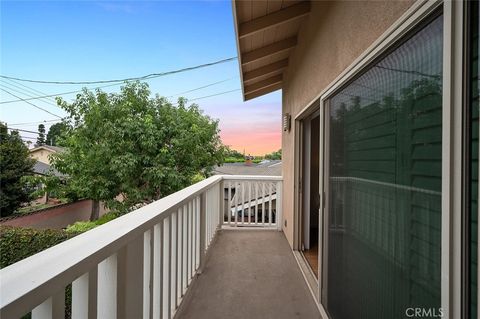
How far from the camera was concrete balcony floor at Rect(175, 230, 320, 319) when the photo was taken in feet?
7.55

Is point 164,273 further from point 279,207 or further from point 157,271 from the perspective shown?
point 279,207

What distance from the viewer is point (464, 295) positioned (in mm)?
818

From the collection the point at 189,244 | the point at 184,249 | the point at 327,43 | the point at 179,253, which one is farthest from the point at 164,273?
the point at 327,43

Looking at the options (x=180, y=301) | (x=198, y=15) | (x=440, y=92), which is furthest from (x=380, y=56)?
(x=198, y=15)

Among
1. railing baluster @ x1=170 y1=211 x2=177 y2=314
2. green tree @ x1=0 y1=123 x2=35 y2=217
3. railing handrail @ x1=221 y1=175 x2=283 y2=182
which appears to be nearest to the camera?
railing baluster @ x1=170 y1=211 x2=177 y2=314

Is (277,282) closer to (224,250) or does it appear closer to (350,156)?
(224,250)

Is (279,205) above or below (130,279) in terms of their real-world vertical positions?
below

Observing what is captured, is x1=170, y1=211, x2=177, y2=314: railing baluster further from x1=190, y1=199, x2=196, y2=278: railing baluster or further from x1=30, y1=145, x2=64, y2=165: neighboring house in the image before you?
x1=30, y1=145, x2=64, y2=165: neighboring house

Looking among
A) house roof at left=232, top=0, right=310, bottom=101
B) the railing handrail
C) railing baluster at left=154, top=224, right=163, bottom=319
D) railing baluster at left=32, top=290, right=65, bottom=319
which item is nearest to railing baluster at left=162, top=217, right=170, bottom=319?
railing baluster at left=154, top=224, right=163, bottom=319

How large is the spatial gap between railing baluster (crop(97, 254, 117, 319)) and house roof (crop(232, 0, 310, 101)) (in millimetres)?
2297

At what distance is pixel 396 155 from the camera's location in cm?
123

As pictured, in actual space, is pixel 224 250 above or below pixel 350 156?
below

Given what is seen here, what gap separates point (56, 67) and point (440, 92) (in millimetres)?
15585

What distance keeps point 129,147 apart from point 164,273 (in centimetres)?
749
